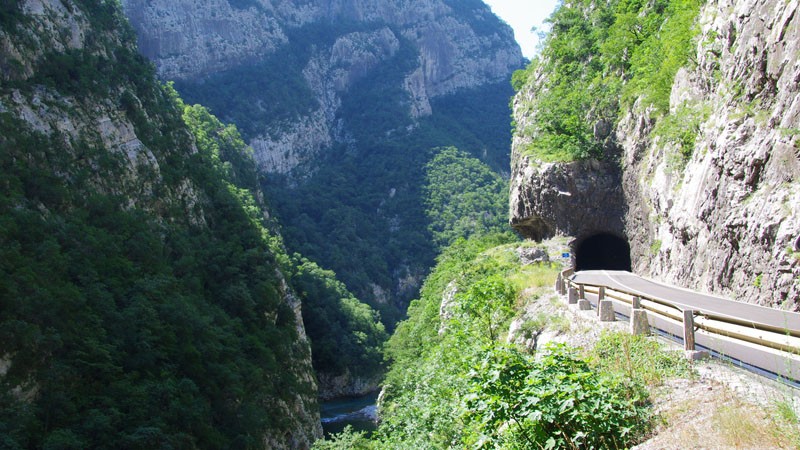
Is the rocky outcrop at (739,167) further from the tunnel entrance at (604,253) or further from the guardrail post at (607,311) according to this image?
the tunnel entrance at (604,253)

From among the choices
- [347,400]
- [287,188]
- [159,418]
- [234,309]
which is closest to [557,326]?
[159,418]

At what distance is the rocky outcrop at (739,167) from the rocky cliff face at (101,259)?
74.5ft

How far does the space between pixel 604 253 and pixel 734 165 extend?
2471cm

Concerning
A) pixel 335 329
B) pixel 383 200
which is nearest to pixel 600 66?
pixel 335 329

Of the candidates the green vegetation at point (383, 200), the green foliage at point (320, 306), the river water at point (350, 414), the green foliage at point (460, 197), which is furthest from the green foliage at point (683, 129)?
the green foliage at point (460, 197)

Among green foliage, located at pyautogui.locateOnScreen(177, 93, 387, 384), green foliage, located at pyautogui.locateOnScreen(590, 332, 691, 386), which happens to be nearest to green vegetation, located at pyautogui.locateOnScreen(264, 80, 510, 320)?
green foliage, located at pyautogui.locateOnScreen(177, 93, 387, 384)

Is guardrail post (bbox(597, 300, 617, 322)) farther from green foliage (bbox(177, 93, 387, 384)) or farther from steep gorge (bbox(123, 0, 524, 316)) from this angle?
steep gorge (bbox(123, 0, 524, 316))

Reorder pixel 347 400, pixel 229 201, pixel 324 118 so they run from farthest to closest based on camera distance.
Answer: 1. pixel 324 118
2. pixel 347 400
3. pixel 229 201

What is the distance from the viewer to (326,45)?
147 meters

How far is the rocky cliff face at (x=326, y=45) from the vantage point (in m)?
118

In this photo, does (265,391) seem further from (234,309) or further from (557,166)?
(557,166)

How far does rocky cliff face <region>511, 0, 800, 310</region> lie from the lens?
13.3 metres

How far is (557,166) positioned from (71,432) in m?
26.7

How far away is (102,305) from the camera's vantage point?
30.0m
